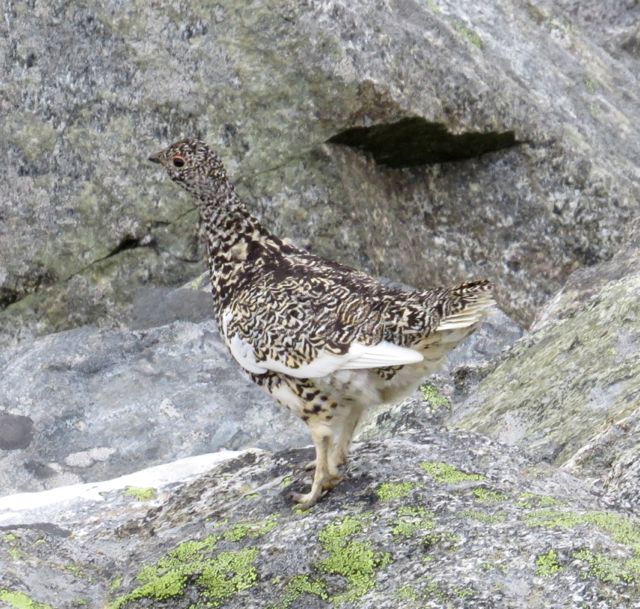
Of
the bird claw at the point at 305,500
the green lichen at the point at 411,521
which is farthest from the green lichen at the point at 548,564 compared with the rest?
the bird claw at the point at 305,500

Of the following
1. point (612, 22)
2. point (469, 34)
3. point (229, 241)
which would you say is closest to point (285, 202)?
point (469, 34)

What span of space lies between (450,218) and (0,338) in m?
4.59

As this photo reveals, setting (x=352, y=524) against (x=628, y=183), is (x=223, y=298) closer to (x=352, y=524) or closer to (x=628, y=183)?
(x=352, y=524)

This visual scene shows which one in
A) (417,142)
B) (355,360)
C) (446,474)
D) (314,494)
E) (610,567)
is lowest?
(314,494)

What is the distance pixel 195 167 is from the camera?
29.1 feet

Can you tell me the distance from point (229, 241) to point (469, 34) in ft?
19.4

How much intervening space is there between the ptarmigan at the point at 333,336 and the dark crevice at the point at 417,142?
453cm

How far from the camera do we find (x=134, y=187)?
12305 millimetres

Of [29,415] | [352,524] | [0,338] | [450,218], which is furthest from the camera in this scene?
[450,218]

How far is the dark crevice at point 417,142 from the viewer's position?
40.8 feet

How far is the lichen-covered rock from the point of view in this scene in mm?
5727

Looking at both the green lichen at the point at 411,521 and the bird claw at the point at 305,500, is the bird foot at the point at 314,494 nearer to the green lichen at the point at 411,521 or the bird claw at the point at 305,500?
the bird claw at the point at 305,500

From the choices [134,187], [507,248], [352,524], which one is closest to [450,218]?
[507,248]

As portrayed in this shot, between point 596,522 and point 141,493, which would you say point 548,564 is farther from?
point 141,493
